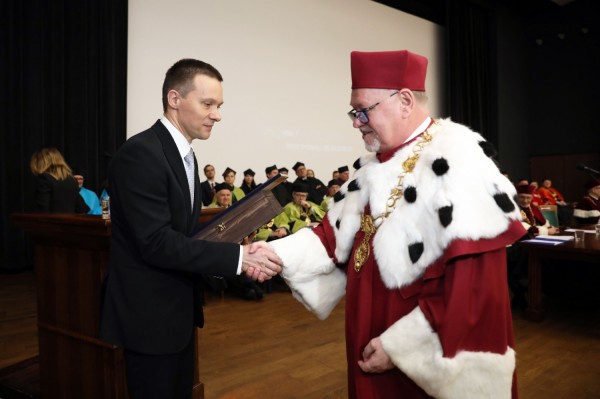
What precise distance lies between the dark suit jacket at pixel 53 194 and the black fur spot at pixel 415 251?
4.84 m

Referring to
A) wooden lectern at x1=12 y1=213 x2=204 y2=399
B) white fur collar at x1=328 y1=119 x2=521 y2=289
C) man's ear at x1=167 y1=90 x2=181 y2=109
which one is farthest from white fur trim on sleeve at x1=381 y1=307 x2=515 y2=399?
wooden lectern at x1=12 y1=213 x2=204 y2=399

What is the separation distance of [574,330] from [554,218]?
2329mm

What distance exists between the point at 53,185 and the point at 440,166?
5.03 m

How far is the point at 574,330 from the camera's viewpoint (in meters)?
3.82

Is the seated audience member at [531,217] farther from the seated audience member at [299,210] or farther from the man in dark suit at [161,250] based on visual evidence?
the man in dark suit at [161,250]

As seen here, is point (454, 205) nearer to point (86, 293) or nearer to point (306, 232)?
point (306, 232)

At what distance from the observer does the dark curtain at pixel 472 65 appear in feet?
38.0

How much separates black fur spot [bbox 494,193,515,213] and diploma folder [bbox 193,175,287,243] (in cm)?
69

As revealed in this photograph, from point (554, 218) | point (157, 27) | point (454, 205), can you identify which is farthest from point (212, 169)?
point (454, 205)

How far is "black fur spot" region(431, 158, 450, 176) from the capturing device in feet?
4.02

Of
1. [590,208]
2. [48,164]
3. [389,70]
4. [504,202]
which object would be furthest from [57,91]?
[590,208]

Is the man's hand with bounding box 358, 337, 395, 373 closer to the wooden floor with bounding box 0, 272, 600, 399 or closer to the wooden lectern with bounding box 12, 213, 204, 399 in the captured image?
the wooden lectern with bounding box 12, 213, 204, 399

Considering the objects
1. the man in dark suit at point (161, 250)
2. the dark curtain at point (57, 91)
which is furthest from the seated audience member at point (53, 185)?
the man in dark suit at point (161, 250)

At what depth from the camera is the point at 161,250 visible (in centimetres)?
137
